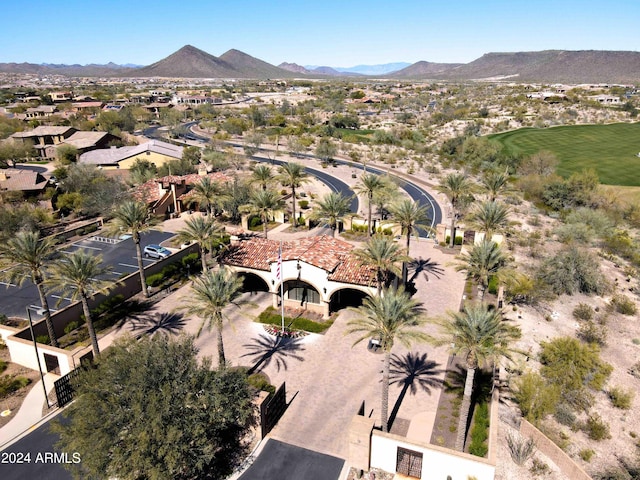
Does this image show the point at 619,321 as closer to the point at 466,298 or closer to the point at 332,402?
the point at 466,298

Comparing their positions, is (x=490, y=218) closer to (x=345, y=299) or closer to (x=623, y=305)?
(x=623, y=305)

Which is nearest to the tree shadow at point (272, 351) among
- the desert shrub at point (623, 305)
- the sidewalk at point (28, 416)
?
the sidewalk at point (28, 416)

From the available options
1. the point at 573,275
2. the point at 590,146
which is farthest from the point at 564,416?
the point at 590,146

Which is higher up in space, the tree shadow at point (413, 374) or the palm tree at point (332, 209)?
the palm tree at point (332, 209)

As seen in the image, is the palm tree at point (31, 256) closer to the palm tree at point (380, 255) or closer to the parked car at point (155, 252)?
the parked car at point (155, 252)

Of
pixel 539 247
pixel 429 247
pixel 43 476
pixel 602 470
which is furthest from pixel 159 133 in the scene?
pixel 602 470
